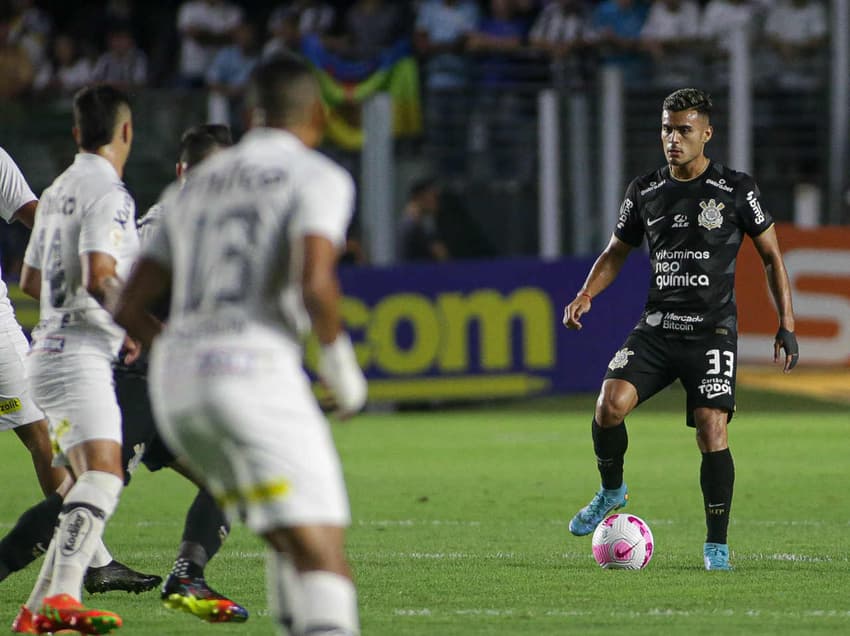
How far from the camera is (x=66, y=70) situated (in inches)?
828

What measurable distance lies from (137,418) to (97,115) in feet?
4.46

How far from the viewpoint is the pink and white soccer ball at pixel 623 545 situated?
26.2 ft

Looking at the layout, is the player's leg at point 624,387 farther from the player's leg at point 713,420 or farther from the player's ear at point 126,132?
the player's ear at point 126,132

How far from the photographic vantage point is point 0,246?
17.9m

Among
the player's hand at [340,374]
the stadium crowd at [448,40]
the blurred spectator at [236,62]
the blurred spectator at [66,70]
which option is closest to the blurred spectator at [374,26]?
the stadium crowd at [448,40]

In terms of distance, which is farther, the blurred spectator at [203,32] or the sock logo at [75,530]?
the blurred spectator at [203,32]

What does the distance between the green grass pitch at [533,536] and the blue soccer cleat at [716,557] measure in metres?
0.11

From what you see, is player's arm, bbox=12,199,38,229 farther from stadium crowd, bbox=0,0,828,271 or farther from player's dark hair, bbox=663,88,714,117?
stadium crowd, bbox=0,0,828,271

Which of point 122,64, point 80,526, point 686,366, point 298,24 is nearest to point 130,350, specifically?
point 80,526

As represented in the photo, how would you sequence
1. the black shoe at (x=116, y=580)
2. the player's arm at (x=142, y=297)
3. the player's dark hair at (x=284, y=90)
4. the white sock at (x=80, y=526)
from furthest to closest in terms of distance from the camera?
the black shoe at (x=116, y=580), the white sock at (x=80, y=526), the player's arm at (x=142, y=297), the player's dark hair at (x=284, y=90)

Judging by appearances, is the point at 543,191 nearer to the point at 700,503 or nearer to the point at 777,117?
the point at 777,117

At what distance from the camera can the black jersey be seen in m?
8.20

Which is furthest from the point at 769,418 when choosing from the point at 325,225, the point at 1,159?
the point at 325,225

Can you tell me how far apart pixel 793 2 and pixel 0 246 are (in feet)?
31.2
